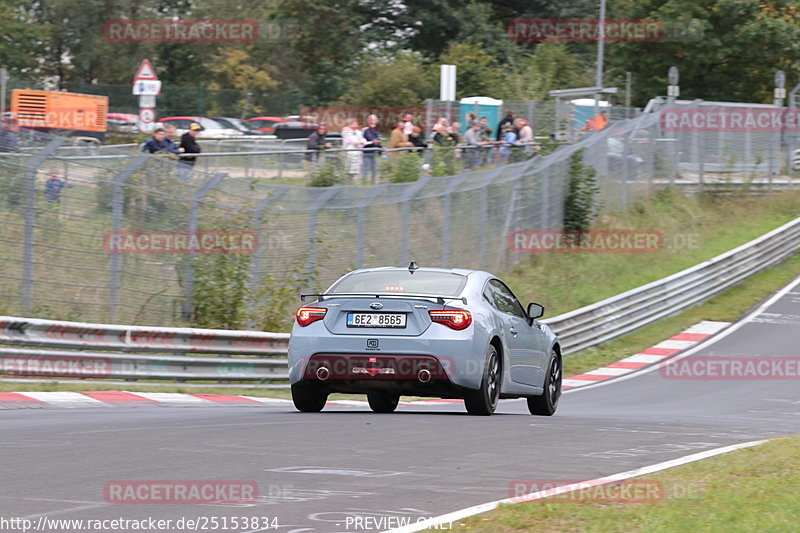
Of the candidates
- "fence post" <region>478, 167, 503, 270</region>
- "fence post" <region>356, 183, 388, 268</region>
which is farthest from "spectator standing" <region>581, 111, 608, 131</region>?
"fence post" <region>356, 183, 388, 268</region>

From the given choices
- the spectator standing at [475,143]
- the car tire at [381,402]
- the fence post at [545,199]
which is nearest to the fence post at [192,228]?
the car tire at [381,402]

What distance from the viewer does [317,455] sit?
8680mm

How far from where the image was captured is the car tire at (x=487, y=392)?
12.0 m

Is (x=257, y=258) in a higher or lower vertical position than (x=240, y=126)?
lower

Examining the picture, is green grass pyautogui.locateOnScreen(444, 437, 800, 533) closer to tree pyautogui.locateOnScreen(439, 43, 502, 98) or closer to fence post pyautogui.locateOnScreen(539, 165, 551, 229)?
fence post pyautogui.locateOnScreen(539, 165, 551, 229)

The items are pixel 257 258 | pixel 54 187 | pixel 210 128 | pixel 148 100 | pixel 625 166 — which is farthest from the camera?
pixel 210 128

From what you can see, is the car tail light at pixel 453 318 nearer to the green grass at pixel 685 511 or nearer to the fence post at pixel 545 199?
the green grass at pixel 685 511

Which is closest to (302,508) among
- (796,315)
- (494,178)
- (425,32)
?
(494,178)

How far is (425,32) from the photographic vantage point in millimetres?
67312

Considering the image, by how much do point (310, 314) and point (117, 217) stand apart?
178 inches

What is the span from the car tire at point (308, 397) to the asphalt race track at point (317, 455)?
205mm

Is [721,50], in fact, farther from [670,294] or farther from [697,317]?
[670,294]

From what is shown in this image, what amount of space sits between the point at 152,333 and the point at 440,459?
7.29 metres

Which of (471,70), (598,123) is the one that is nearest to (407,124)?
(598,123)
